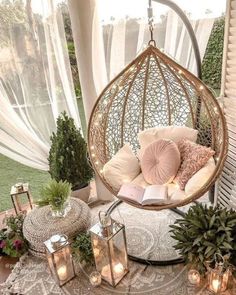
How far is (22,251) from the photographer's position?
91.0 inches

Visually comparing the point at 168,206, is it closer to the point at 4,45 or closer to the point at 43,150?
the point at 43,150

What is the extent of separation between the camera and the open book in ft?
7.03

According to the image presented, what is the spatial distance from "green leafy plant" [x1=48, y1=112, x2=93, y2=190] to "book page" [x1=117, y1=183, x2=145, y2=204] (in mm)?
534

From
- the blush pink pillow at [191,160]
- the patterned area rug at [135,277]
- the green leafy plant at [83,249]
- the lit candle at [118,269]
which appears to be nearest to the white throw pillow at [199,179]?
the blush pink pillow at [191,160]


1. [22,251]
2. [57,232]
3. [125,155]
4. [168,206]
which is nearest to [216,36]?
[125,155]

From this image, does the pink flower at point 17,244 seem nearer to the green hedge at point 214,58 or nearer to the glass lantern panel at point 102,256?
the glass lantern panel at point 102,256

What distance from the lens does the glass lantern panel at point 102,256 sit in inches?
75.2

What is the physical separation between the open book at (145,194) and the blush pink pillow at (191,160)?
0.16 meters

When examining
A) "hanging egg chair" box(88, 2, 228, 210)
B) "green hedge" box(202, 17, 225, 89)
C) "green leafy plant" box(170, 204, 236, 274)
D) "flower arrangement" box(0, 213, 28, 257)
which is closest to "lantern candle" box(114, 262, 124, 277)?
"green leafy plant" box(170, 204, 236, 274)

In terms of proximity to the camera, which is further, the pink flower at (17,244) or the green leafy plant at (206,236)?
the pink flower at (17,244)

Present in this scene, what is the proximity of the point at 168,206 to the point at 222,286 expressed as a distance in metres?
0.58

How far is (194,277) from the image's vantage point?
6.35 feet

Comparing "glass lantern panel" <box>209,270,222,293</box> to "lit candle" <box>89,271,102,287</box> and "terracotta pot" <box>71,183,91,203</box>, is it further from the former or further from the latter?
"terracotta pot" <box>71,183,91,203</box>

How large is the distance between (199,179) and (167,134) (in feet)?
1.83
